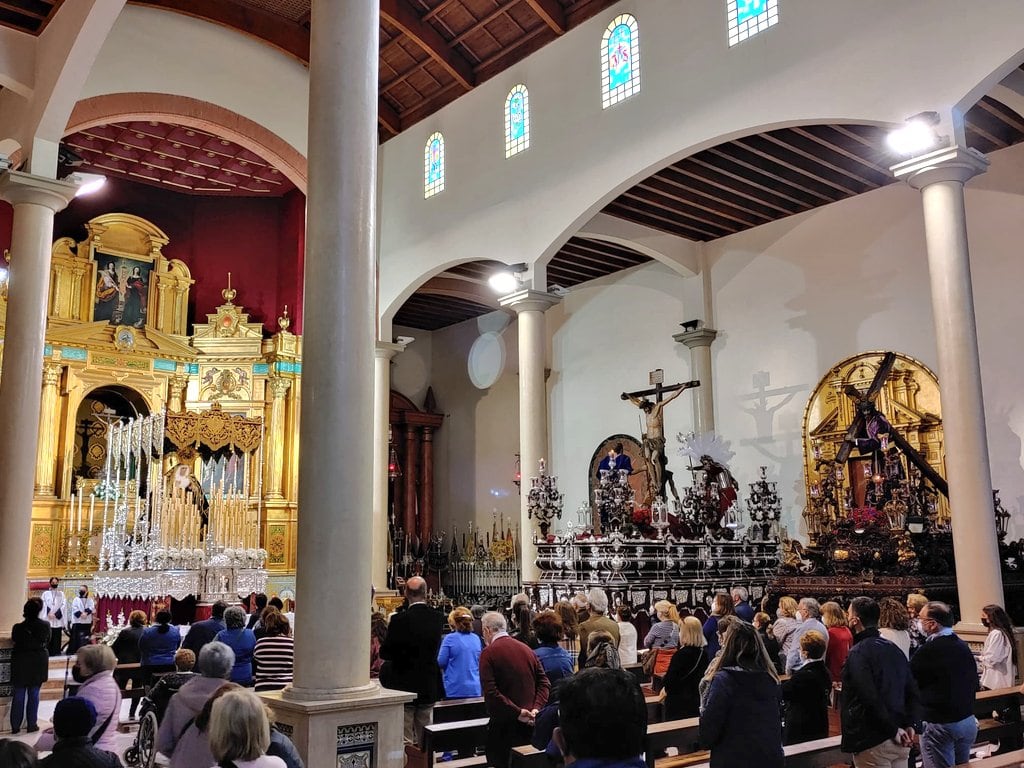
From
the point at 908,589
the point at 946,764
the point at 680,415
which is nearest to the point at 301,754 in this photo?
the point at 946,764

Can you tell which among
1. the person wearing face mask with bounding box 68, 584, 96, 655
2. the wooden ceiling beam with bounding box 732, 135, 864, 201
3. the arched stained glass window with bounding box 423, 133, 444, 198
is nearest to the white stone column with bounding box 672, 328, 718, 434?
the wooden ceiling beam with bounding box 732, 135, 864, 201

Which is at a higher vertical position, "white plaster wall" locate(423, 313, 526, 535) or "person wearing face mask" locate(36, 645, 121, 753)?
"white plaster wall" locate(423, 313, 526, 535)

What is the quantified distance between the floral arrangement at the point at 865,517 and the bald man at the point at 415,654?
7.84 metres

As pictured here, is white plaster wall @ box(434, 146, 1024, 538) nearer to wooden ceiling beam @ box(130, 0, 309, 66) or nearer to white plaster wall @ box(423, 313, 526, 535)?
white plaster wall @ box(423, 313, 526, 535)

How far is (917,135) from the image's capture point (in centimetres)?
1012

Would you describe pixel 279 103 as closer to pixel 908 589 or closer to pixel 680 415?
pixel 680 415

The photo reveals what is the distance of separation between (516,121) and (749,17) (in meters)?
4.79

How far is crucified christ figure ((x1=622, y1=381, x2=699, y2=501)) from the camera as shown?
15648 mm

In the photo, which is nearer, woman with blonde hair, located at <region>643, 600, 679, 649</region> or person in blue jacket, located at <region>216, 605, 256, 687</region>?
person in blue jacket, located at <region>216, 605, 256, 687</region>

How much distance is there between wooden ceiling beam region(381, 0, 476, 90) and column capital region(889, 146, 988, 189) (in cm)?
891

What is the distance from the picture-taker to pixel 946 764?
5.48m

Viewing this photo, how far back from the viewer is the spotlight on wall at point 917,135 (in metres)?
10.1

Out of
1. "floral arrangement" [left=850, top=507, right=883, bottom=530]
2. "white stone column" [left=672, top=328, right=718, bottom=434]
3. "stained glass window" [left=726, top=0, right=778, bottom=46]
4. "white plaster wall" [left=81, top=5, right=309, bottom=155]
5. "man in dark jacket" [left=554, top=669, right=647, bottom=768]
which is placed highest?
"white plaster wall" [left=81, top=5, right=309, bottom=155]

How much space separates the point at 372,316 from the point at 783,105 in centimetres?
793
